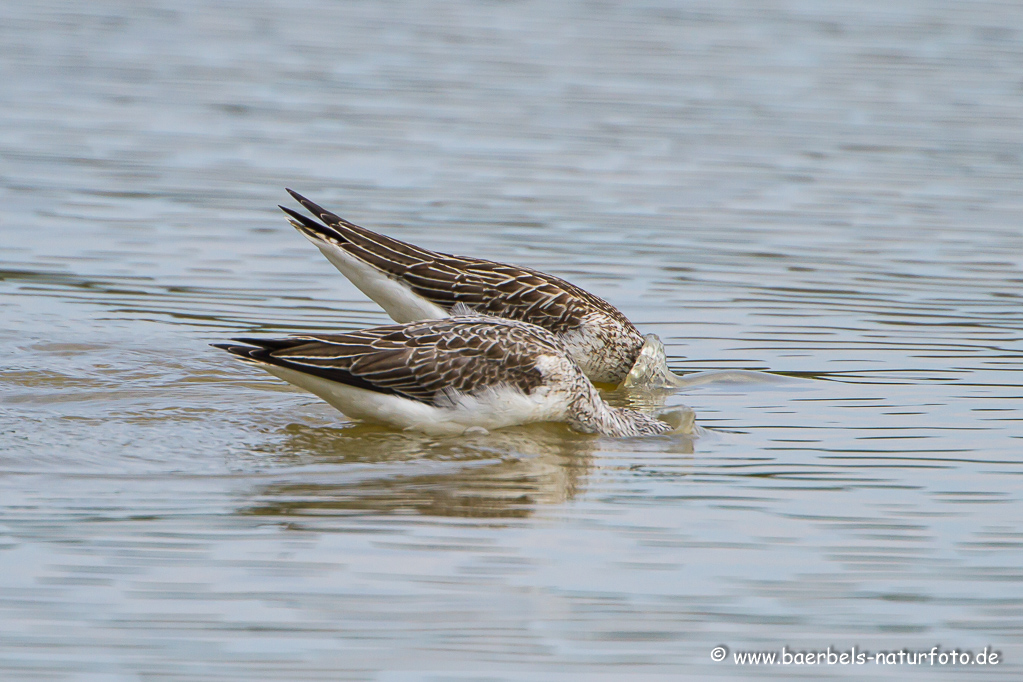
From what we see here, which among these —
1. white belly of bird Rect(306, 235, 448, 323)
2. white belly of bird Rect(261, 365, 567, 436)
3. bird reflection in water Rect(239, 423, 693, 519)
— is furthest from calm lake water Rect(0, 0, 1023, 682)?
white belly of bird Rect(306, 235, 448, 323)

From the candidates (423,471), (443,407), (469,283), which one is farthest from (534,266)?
(423,471)

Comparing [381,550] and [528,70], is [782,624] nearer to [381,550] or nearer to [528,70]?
[381,550]

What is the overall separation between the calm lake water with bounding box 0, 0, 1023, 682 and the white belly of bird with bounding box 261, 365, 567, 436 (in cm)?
19

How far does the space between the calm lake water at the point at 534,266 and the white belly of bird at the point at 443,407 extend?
0.19 meters

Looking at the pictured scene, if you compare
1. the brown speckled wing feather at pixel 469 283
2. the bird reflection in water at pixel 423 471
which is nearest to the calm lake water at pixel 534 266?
the bird reflection in water at pixel 423 471

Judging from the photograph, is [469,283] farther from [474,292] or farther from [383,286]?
[383,286]

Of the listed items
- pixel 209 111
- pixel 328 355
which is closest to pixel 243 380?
pixel 328 355

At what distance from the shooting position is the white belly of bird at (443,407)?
10.4 m

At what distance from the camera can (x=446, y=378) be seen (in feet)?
34.6

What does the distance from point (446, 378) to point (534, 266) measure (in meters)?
5.55

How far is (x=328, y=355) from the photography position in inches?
407

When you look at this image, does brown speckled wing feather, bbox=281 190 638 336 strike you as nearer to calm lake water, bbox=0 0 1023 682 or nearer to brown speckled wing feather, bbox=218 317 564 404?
calm lake water, bbox=0 0 1023 682

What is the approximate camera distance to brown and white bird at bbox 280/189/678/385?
12734mm

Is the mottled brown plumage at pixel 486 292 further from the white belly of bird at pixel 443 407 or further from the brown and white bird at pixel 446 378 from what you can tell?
the white belly of bird at pixel 443 407
